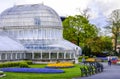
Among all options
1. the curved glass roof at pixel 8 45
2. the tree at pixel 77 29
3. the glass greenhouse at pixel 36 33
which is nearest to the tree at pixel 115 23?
the tree at pixel 77 29

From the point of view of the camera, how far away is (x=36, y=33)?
66688 mm

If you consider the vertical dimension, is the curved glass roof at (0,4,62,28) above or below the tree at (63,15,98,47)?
above

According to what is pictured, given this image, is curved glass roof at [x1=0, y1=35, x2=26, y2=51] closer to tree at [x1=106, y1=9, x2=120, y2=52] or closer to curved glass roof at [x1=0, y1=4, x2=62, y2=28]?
curved glass roof at [x1=0, y1=4, x2=62, y2=28]

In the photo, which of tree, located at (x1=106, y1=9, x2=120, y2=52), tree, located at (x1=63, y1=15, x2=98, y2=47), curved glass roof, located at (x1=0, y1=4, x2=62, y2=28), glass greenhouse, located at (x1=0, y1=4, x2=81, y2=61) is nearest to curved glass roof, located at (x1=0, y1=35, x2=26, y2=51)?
glass greenhouse, located at (x1=0, y1=4, x2=81, y2=61)

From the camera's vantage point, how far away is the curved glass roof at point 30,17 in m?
66.8

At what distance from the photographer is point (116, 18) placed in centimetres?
9362

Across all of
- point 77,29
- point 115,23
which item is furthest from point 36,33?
point 115,23

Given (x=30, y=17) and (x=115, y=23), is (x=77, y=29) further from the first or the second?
(x=30, y=17)

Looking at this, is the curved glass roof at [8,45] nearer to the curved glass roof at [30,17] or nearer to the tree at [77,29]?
the curved glass roof at [30,17]

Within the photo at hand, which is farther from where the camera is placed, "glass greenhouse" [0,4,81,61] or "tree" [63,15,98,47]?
"tree" [63,15,98,47]

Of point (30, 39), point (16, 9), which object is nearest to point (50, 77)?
point (30, 39)

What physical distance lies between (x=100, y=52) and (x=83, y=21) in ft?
41.7

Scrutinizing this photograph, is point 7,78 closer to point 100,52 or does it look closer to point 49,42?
point 49,42

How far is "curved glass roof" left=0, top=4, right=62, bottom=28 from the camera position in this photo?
66750mm
